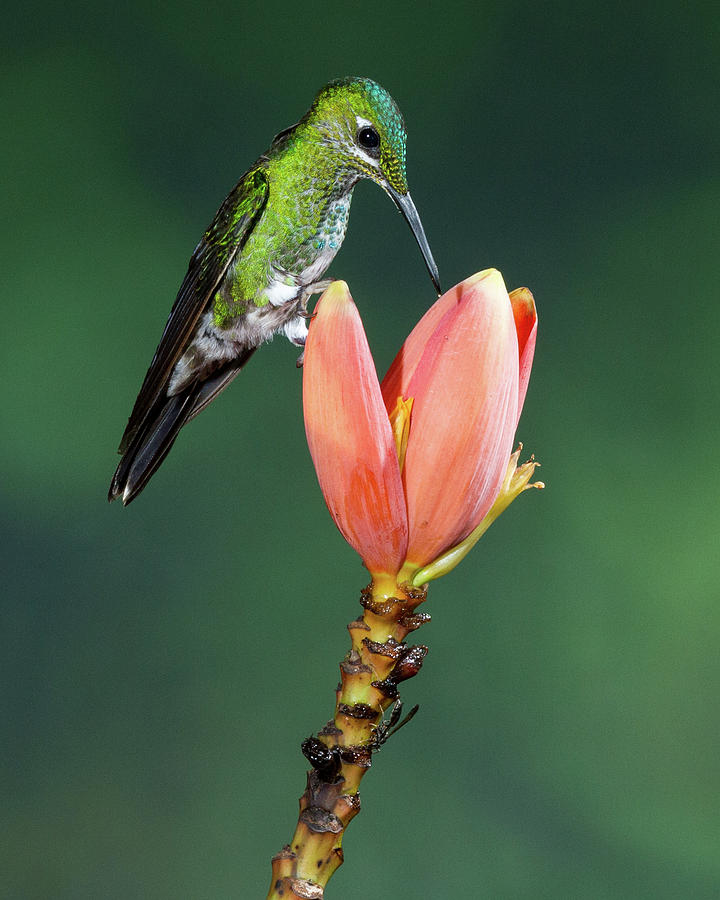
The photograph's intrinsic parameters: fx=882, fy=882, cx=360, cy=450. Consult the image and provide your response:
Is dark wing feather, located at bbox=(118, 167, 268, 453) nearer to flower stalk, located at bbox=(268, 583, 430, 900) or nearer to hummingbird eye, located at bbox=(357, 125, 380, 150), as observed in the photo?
hummingbird eye, located at bbox=(357, 125, 380, 150)

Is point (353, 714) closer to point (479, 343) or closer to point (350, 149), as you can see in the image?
point (479, 343)

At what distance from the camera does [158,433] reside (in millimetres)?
394

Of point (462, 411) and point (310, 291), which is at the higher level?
point (310, 291)

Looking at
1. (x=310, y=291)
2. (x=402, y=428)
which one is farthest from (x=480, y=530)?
(x=310, y=291)

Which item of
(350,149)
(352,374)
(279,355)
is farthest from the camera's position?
(279,355)

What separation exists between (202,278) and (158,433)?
3.0 inches

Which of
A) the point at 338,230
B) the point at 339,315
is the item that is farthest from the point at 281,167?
the point at 339,315

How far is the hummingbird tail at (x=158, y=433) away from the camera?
1.23 ft

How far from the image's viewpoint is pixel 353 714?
0.83ft

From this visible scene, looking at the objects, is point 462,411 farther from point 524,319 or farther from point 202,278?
point 202,278

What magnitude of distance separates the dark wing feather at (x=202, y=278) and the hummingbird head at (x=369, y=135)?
1.8 inches

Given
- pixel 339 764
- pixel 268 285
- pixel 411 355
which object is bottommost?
pixel 339 764

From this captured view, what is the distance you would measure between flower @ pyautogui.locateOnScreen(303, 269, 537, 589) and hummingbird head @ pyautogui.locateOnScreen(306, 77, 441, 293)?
4.3 inches

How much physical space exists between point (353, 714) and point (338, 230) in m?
0.27
